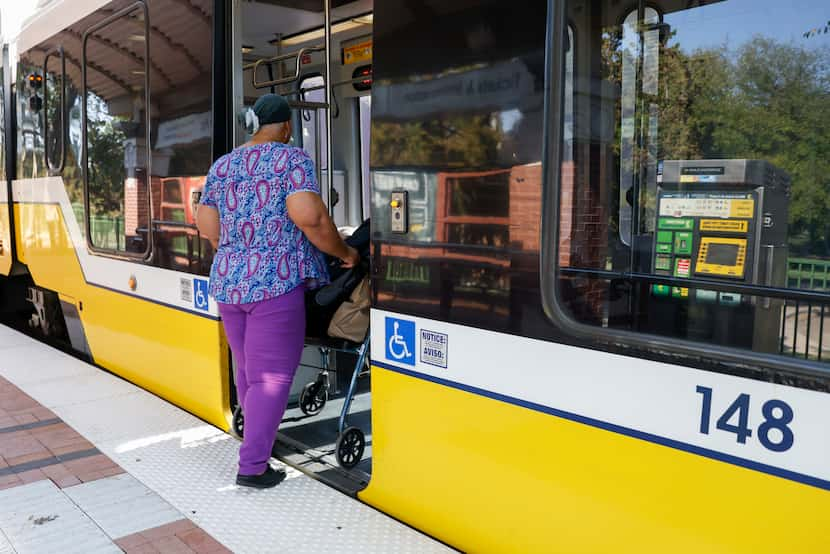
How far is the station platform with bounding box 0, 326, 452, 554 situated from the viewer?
2.81 m

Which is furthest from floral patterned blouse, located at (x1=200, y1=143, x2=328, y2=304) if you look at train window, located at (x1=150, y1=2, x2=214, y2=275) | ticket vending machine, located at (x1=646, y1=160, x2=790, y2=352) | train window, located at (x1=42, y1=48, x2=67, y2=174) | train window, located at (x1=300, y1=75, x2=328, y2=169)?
train window, located at (x1=42, y1=48, x2=67, y2=174)

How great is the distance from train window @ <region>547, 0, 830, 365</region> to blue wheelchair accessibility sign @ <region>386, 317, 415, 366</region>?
678 millimetres

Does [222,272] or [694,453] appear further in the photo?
[222,272]

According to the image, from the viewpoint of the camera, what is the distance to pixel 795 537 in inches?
70.5

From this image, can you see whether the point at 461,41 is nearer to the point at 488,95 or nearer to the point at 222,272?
the point at 488,95

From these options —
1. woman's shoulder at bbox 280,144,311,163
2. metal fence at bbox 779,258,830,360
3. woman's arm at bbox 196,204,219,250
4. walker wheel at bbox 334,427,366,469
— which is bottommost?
walker wheel at bbox 334,427,366,469

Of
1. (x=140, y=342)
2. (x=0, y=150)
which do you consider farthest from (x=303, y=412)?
(x=0, y=150)

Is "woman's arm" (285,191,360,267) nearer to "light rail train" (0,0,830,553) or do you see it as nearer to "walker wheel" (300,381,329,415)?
"light rail train" (0,0,830,553)

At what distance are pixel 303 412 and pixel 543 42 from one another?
111 inches

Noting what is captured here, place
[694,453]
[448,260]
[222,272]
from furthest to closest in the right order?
[222,272] → [448,260] → [694,453]

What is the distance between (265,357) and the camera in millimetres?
3234

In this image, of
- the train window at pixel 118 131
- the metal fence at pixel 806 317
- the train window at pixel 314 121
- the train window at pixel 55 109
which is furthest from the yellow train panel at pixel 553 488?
the train window at pixel 55 109

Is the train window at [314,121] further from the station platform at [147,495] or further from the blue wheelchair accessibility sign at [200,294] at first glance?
the station platform at [147,495]

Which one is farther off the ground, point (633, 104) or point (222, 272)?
point (633, 104)
